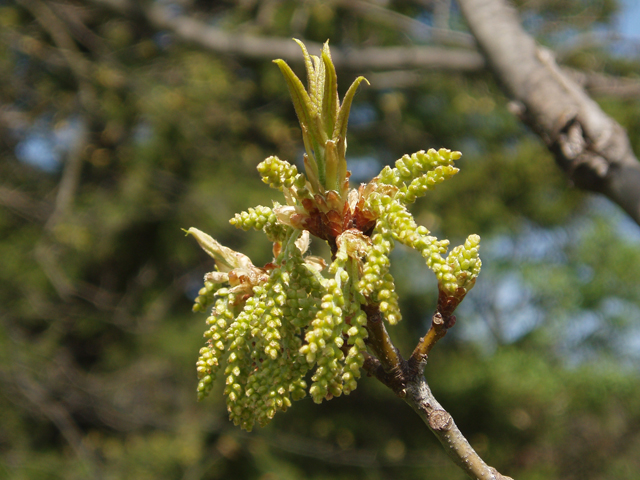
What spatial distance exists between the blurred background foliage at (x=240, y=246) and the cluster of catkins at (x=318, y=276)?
305cm

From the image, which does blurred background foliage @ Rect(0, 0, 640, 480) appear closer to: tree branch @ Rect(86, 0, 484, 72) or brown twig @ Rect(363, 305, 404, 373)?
tree branch @ Rect(86, 0, 484, 72)

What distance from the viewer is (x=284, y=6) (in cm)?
472

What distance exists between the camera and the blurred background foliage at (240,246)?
4082 millimetres

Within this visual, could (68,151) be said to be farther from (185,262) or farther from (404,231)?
(404,231)

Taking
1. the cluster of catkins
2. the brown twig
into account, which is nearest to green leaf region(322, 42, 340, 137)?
the cluster of catkins

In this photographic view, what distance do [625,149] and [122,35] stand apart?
548 centimetres

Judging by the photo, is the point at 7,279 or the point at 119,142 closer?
the point at 7,279

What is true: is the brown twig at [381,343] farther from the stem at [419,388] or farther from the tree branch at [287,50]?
the tree branch at [287,50]

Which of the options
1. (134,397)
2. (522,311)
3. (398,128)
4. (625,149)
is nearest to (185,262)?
(134,397)

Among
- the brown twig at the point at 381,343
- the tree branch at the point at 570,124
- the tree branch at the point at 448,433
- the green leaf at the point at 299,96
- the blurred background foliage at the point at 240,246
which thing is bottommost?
the blurred background foliage at the point at 240,246

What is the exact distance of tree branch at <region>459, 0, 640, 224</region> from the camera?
3.52 ft

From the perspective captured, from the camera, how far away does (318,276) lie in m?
0.70

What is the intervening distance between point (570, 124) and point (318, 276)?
0.73 m

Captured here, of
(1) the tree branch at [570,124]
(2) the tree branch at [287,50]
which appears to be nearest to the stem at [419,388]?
(1) the tree branch at [570,124]
